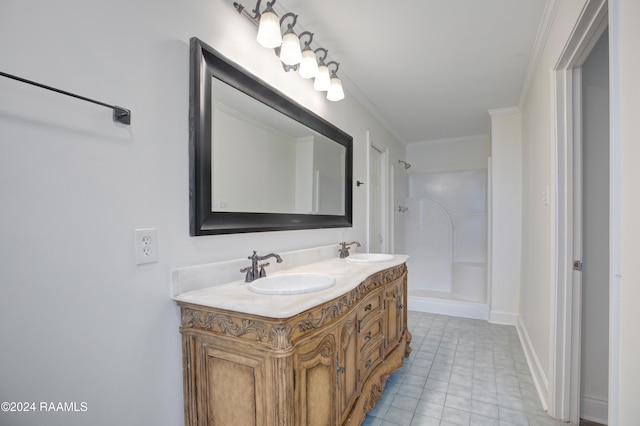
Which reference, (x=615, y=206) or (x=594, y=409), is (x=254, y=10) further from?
(x=594, y=409)

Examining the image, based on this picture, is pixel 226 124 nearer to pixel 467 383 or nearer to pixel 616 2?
pixel 616 2

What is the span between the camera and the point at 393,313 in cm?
201

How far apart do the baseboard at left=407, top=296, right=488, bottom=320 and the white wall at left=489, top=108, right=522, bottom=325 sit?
14cm

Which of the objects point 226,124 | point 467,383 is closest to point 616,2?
point 226,124

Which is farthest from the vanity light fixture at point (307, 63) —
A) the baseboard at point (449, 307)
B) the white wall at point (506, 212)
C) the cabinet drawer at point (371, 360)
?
the baseboard at point (449, 307)

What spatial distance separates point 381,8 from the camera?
1.62m

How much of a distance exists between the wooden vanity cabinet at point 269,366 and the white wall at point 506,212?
2.55m

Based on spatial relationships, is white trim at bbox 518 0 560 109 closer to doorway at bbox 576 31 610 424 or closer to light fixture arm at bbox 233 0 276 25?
doorway at bbox 576 31 610 424

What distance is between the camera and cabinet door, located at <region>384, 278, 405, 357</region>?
6.23ft

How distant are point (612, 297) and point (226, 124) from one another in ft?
5.08

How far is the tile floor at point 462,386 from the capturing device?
1.68 metres

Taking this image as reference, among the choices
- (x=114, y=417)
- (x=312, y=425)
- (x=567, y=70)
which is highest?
(x=567, y=70)

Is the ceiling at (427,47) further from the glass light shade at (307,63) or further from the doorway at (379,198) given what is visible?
the doorway at (379,198)

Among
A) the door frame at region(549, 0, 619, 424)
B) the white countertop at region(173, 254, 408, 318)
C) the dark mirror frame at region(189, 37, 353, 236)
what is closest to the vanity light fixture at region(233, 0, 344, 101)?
the dark mirror frame at region(189, 37, 353, 236)
